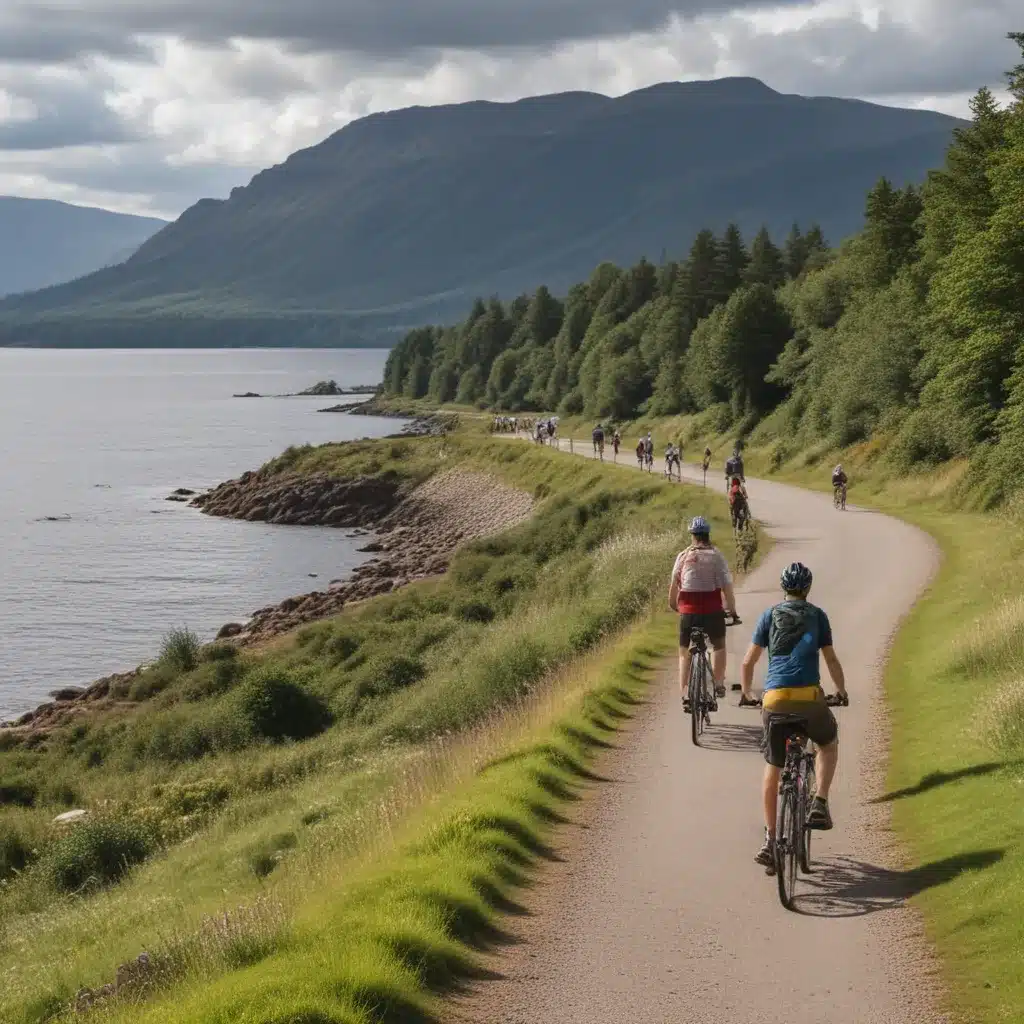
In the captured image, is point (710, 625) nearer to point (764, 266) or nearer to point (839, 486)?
point (839, 486)

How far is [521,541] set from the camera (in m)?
57.2

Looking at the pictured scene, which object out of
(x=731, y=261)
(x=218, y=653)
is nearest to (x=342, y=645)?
(x=218, y=653)

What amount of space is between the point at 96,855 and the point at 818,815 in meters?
14.7

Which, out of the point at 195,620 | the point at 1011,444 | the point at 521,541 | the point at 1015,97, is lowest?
the point at 195,620

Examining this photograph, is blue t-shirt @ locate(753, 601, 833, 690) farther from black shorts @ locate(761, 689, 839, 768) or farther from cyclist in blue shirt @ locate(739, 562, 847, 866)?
black shorts @ locate(761, 689, 839, 768)

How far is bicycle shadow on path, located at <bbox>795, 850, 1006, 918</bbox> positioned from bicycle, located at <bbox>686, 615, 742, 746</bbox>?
444 cm

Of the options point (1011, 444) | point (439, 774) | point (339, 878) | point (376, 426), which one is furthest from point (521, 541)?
point (376, 426)

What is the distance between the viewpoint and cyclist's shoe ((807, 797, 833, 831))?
11391mm

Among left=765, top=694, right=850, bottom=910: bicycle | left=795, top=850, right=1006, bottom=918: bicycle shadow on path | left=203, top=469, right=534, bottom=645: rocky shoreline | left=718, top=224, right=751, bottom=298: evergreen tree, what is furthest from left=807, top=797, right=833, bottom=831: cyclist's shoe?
left=718, top=224, right=751, bottom=298: evergreen tree

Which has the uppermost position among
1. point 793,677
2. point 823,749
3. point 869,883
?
point 793,677

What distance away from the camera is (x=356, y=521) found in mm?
90938

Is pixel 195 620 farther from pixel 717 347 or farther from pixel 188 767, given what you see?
pixel 717 347

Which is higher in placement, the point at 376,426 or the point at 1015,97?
the point at 1015,97

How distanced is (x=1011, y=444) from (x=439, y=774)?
27626mm
